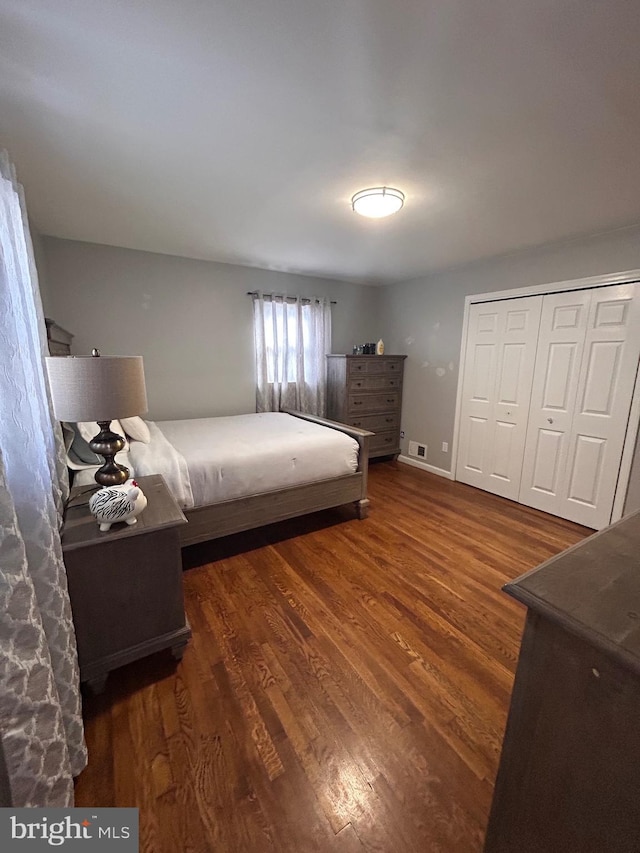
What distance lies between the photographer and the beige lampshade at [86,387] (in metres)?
1.36

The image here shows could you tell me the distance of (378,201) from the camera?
1.99m

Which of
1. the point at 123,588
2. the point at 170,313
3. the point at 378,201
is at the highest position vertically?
the point at 378,201

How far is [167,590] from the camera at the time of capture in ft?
4.95

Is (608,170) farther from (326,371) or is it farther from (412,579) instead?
(326,371)

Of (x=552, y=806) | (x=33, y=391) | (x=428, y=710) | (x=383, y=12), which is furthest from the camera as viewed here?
(x=428, y=710)

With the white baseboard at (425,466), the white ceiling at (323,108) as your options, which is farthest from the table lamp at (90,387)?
the white baseboard at (425,466)

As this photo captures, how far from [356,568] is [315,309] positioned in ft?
10.1

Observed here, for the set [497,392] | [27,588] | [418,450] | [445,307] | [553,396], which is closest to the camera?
[27,588]

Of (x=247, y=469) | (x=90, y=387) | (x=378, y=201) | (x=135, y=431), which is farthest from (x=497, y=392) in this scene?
(x=90, y=387)

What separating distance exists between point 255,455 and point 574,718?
202 centimetres

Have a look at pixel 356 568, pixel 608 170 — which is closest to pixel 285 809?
pixel 356 568

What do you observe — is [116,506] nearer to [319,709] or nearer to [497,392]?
[319,709]

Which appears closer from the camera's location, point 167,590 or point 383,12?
point 383,12

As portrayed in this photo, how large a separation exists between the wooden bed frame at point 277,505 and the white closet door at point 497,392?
150 centimetres
